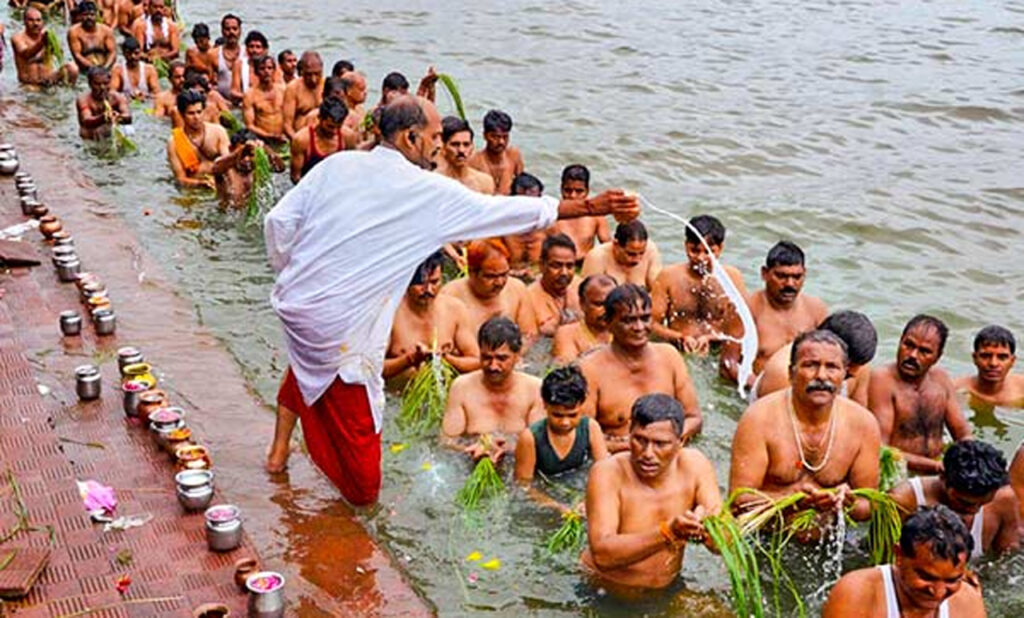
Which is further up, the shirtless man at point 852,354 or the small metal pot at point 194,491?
the shirtless man at point 852,354

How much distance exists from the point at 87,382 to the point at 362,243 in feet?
6.96

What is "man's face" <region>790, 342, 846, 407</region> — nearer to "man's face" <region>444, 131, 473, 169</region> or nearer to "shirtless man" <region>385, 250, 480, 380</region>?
"shirtless man" <region>385, 250, 480, 380</region>

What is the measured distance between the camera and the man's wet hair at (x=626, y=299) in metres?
6.59

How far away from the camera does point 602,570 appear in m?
5.70

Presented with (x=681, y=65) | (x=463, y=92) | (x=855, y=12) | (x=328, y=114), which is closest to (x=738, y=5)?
(x=855, y=12)

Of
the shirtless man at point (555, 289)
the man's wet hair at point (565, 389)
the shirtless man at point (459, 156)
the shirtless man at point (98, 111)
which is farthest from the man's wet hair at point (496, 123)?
the shirtless man at point (98, 111)

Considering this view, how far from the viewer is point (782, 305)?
317 inches

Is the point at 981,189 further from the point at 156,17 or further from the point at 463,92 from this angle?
the point at 156,17

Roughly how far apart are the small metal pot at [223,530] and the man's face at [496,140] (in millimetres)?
6126

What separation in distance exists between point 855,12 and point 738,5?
2225 mm

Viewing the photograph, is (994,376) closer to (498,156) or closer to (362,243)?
(362,243)

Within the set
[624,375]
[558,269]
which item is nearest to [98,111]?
[558,269]

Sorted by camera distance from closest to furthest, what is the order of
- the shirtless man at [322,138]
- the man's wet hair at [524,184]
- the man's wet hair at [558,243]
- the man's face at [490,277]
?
the man's face at [490,277]
the man's wet hair at [558,243]
the man's wet hair at [524,184]
the shirtless man at [322,138]

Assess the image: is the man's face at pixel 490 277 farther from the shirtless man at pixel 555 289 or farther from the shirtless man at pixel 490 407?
the shirtless man at pixel 490 407
